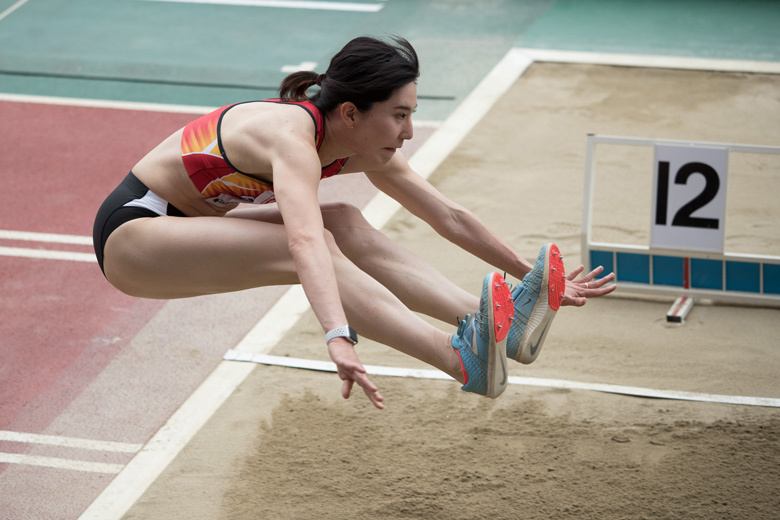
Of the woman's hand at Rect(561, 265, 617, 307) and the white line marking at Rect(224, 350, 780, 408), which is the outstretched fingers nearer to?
the woman's hand at Rect(561, 265, 617, 307)

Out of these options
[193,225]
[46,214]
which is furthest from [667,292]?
[46,214]

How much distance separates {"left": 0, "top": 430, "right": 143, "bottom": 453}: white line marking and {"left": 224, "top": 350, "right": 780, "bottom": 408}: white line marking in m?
0.81

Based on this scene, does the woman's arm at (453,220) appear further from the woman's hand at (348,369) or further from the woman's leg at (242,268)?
the woman's hand at (348,369)

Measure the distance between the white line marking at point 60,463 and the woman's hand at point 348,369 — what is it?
1.90 meters

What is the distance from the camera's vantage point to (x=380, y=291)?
124 inches

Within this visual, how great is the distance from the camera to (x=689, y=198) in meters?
5.33

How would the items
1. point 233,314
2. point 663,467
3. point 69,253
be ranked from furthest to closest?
1. point 69,253
2. point 233,314
3. point 663,467

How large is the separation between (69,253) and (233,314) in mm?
1366

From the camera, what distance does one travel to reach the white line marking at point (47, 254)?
6.14 meters

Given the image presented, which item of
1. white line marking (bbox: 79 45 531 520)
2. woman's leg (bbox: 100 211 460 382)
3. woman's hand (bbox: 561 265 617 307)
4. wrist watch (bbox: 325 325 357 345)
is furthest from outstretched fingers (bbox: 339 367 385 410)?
white line marking (bbox: 79 45 531 520)

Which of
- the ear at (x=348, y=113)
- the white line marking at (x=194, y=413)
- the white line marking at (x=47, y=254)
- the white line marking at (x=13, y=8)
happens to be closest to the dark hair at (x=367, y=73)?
the ear at (x=348, y=113)

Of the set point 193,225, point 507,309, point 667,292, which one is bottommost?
point 667,292

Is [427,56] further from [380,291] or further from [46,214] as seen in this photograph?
[380,291]

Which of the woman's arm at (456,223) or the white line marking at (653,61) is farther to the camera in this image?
the white line marking at (653,61)
